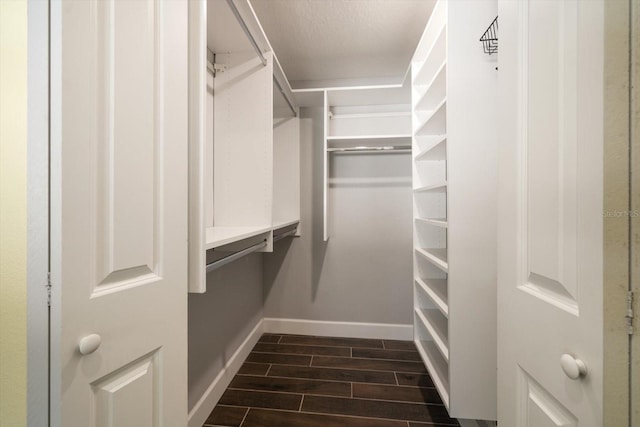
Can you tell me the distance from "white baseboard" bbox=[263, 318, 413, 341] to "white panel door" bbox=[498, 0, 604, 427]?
5.84ft

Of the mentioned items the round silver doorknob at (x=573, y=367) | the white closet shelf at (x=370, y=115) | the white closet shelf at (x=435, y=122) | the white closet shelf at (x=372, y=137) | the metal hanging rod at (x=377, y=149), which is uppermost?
the white closet shelf at (x=370, y=115)

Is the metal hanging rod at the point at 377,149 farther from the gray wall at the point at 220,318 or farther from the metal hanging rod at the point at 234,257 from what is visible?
the gray wall at the point at 220,318

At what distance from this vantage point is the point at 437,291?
1.52 m

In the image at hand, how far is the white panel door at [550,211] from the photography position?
19.3 inches

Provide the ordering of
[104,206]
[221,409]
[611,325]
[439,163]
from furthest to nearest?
[439,163]
[221,409]
[104,206]
[611,325]

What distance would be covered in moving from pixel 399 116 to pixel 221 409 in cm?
264

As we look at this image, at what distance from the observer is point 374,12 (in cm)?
169

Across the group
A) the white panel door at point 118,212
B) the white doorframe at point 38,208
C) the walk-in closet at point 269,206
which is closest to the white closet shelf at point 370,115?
the walk-in closet at point 269,206

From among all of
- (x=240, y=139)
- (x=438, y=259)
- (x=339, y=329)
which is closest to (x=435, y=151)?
(x=438, y=259)

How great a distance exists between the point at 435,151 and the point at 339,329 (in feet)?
6.07

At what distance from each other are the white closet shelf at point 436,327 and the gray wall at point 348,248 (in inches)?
26.5

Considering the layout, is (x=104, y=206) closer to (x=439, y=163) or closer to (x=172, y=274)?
(x=172, y=274)

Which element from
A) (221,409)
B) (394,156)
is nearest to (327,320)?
(221,409)

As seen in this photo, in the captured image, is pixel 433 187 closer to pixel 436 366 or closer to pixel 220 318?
pixel 436 366
